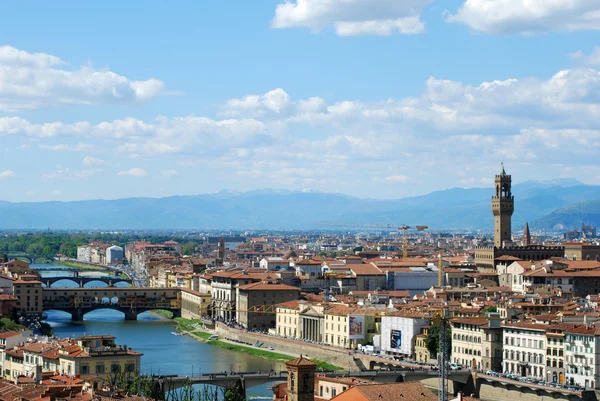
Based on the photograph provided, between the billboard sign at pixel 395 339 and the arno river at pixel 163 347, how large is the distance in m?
5.38

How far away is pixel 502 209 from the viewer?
96.5m

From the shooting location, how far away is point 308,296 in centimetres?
7806

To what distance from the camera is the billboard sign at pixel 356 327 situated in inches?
2480

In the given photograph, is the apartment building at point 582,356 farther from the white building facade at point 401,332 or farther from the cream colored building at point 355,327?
the cream colored building at point 355,327

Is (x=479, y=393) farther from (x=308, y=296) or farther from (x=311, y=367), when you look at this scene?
(x=308, y=296)

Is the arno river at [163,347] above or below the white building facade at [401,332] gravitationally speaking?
below

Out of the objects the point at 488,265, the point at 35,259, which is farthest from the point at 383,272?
the point at 35,259

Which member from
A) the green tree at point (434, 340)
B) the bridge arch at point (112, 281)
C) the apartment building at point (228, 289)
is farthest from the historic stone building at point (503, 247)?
the bridge arch at point (112, 281)

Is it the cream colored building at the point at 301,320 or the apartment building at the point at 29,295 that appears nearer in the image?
the cream colored building at the point at 301,320

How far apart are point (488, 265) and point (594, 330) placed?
41896 millimetres

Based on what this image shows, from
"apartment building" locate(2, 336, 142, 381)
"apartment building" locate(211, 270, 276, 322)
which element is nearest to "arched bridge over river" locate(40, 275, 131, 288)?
"apartment building" locate(211, 270, 276, 322)

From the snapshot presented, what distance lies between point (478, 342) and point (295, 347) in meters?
11.8

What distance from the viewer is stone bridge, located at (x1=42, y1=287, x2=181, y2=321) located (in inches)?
3472

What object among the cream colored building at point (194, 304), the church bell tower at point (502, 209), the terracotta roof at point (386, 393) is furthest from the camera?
the church bell tower at point (502, 209)
